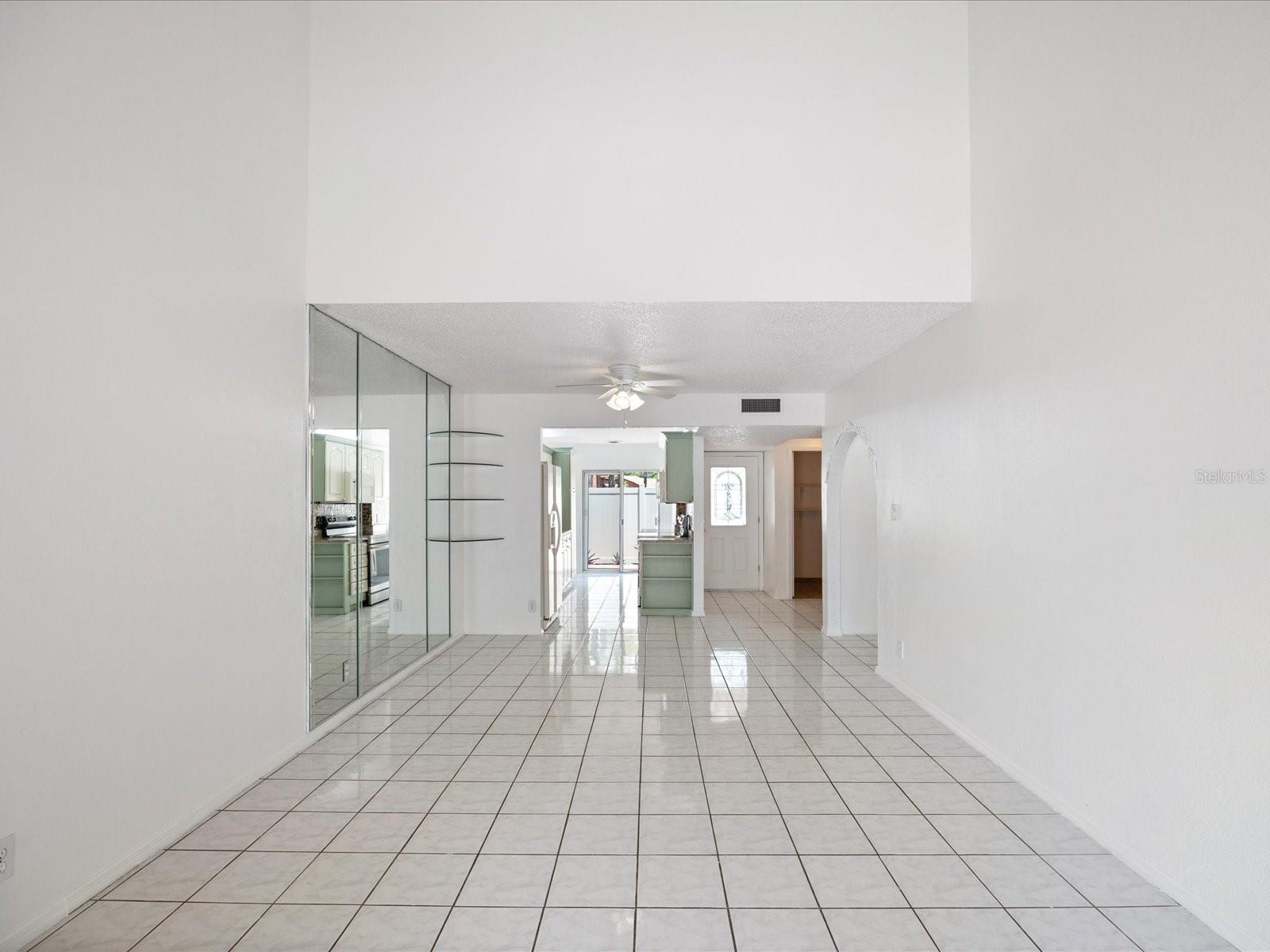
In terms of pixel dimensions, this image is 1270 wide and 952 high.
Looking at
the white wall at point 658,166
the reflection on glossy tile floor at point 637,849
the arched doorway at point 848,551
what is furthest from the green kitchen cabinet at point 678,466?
the white wall at point 658,166

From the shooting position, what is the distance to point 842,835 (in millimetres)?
2947

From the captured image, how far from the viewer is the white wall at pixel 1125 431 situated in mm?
2205

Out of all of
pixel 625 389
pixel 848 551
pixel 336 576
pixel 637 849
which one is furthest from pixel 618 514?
pixel 637 849

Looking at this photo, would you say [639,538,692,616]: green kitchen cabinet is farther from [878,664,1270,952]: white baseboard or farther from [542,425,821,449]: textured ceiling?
[878,664,1270,952]: white baseboard

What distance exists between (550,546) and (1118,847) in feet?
19.3

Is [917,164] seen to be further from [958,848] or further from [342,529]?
[342,529]

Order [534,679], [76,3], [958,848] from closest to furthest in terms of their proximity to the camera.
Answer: [76,3]
[958,848]
[534,679]

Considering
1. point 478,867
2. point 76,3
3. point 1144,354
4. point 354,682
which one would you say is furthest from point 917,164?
point 354,682

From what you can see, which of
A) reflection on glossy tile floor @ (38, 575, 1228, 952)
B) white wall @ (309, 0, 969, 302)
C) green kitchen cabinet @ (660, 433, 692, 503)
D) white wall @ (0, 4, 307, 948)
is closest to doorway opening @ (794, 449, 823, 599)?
green kitchen cabinet @ (660, 433, 692, 503)

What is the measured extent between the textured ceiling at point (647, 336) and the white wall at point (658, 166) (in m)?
0.17

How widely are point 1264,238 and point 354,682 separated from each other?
4.91 m

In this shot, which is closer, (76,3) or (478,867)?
(76,3)

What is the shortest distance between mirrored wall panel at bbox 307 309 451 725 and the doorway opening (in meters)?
6.86

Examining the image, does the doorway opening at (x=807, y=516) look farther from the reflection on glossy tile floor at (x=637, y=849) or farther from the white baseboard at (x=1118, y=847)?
the white baseboard at (x=1118, y=847)
